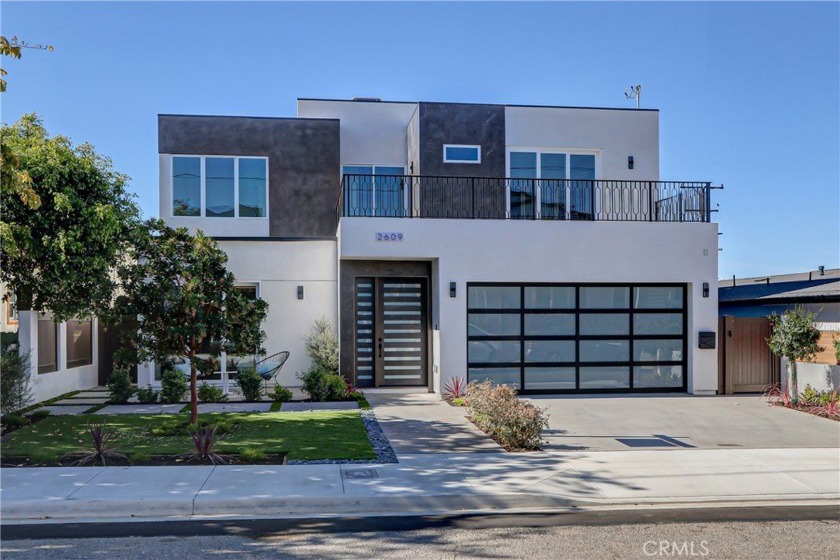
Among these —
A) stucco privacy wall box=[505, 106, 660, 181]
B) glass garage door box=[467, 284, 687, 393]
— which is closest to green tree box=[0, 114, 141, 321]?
glass garage door box=[467, 284, 687, 393]

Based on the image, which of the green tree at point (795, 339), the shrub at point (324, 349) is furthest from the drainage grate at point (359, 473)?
the green tree at point (795, 339)

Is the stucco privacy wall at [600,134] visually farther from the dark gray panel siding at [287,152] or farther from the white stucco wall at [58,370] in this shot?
the white stucco wall at [58,370]

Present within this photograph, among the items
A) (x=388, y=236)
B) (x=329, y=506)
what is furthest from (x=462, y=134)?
(x=329, y=506)

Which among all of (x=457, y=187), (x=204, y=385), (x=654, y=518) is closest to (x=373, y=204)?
(x=457, y=187)

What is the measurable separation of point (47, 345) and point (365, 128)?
363 inches

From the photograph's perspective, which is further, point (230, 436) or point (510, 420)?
point (230, 436)

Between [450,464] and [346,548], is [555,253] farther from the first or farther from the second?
[346,548]

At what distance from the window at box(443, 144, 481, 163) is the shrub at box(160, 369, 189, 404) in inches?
318

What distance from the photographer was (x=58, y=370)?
15227 millimetres

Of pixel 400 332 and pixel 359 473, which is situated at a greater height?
pixel 400 332

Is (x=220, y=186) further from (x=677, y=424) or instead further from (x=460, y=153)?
(x=677, y=424)

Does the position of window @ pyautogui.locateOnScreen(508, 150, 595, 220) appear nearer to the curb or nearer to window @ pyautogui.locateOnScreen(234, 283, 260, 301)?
window @ pyautogui.locateOnScreen(234, 283, 260, 301)

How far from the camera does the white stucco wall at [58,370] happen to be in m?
13.3

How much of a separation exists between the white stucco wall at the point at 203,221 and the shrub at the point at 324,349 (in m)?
3.32
